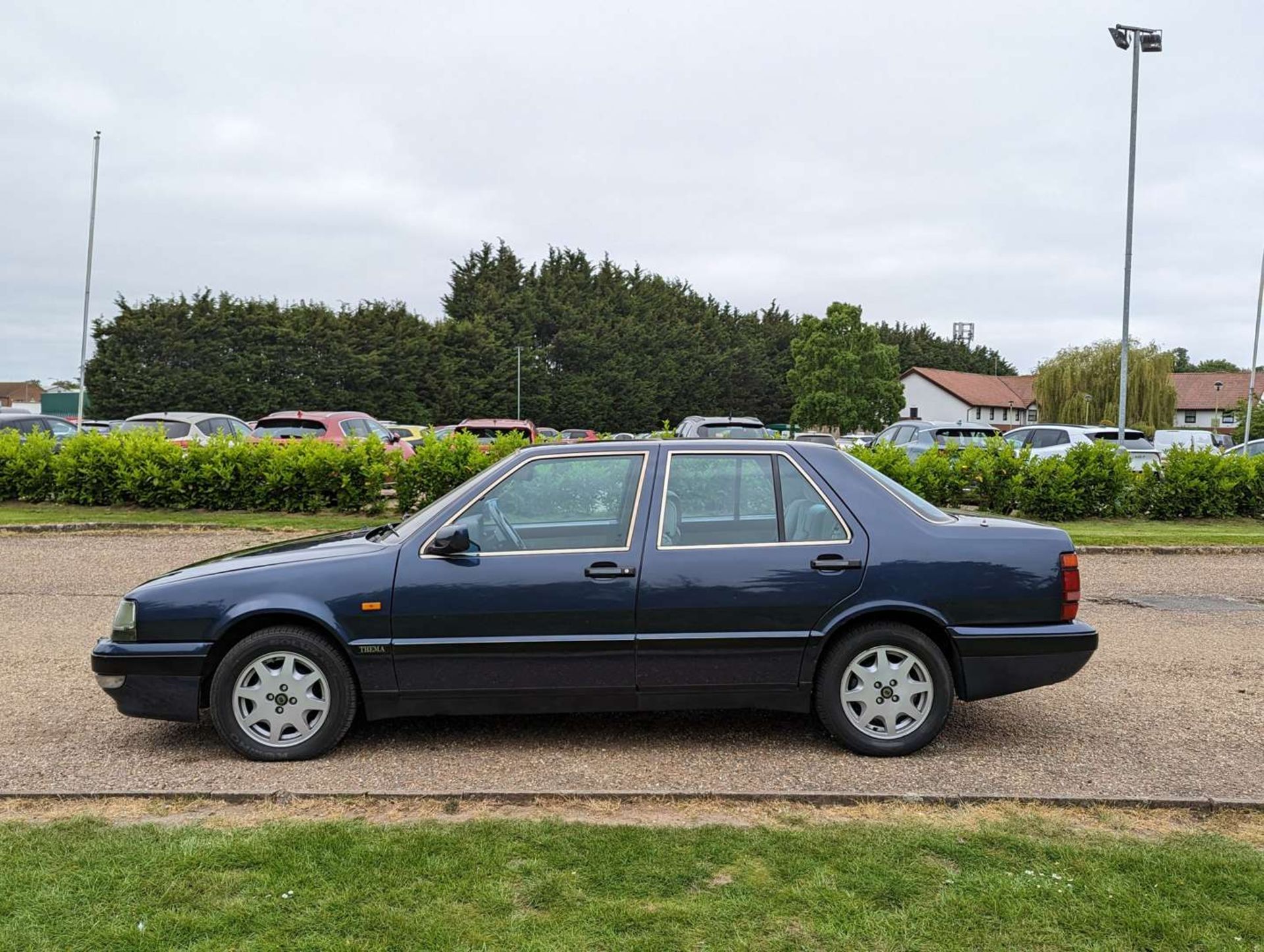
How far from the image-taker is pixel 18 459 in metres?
15.9

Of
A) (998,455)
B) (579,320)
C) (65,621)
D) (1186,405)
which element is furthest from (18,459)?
(1186,405)

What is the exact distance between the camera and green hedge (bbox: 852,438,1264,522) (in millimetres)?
15789

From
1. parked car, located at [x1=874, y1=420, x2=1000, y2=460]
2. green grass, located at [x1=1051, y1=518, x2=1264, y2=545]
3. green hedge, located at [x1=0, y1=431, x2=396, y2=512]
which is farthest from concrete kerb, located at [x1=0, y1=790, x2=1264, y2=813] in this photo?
parked car, located at [x1=874, y1=420, x2=1000, y2=460]

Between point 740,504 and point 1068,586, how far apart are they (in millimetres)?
1684

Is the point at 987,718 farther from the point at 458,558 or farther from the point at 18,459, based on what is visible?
the point at 18,459

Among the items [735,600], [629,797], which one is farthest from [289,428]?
[629,797]

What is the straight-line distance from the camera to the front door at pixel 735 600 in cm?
491

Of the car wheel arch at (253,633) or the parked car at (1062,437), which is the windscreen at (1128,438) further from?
the car wheel arch at (253,633)

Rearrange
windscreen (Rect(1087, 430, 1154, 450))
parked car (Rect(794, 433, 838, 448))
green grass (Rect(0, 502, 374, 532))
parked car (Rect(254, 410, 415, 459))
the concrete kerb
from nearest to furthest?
the concrete kerb, parked car (Rect(794, 433, 838, 448)), green grass (Rect(0, 502, 374, 532)), parked car (Rect(254, 410, 415, 459)), windscreen (Rect(1087, 430, 1154, 450))

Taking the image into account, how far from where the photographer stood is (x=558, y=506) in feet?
18.1

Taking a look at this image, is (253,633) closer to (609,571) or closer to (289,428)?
(609,571)

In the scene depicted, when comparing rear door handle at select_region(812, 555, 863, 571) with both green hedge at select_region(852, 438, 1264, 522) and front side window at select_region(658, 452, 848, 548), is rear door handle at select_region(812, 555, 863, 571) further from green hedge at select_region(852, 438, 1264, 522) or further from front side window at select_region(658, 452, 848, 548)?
green hedge at select_region(852, 438, 1264, 522)

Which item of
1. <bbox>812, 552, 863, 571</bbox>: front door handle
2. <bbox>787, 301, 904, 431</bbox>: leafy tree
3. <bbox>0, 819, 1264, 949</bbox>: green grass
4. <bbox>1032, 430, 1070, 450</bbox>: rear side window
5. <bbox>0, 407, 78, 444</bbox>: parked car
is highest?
<bbox>787, 301, 904, 431</bbox>: leafy tree

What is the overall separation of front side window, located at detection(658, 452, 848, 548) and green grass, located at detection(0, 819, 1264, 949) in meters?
1.49
